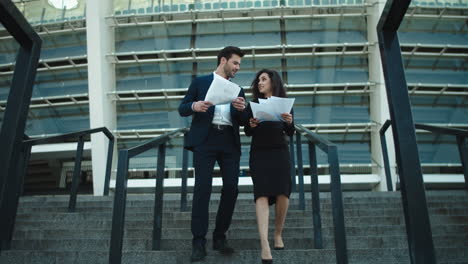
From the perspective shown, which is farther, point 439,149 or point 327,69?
point 327,69

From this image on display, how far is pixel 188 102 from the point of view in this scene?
4020 millimetres

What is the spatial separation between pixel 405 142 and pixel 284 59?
12.7 meters

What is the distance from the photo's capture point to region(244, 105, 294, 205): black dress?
3.83 metres

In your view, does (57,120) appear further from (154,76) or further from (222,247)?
(222,247)

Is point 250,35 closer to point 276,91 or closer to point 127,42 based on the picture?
point 127,42

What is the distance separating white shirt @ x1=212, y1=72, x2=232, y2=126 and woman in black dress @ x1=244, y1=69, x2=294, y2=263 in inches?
7.5

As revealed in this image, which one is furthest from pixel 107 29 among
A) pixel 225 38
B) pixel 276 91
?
pixel 276 91

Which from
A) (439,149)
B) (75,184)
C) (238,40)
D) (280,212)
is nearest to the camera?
(280,212)

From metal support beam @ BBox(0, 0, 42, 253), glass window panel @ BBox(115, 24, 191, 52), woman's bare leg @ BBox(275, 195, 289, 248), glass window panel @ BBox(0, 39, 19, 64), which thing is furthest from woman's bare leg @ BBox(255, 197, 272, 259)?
glass window panel @ BBox(0, 39, 19, 64)

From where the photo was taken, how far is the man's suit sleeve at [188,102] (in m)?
3.90

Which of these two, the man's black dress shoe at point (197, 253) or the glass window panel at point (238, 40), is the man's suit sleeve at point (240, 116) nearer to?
the man's black dress shoe at point (197, 253)

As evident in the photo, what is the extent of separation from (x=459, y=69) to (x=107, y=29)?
36.5 feet

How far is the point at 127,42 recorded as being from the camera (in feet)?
49.1

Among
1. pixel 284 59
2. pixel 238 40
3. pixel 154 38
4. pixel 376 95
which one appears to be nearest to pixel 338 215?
pixel 376 95
